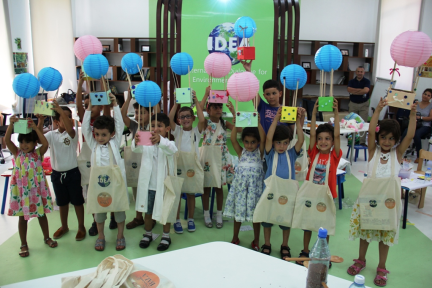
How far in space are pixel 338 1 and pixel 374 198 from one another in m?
7.55

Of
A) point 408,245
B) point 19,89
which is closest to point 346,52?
point 408,245

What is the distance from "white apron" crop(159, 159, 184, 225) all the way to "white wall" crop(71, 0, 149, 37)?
6.63 metres

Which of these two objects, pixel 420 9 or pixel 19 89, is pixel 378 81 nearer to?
pixel 420 9

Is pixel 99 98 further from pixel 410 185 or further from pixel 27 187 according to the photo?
pixel 410 185

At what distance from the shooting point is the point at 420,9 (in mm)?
6664

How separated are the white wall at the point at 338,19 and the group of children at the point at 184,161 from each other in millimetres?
6499

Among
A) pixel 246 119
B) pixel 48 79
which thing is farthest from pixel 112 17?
pixel 246 119

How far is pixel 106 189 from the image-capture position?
8.67 feet

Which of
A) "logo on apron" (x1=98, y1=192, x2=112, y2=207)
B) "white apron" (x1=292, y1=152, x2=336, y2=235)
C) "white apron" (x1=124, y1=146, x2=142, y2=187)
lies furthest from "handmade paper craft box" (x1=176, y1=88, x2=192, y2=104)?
"white apron" (x1=292, y1=152, x2=336, y2=235)

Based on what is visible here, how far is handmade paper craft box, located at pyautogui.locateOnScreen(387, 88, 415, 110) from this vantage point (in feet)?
7.11

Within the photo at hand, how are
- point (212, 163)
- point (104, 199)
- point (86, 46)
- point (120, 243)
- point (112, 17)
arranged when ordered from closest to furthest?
point (104, 199), point (86, 46), point (120, 243), point (212, 163), point (112, 17)

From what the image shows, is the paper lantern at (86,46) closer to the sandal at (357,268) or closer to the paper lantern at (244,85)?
the paper lantern at (244,85)

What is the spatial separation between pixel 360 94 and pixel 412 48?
15.9 ft

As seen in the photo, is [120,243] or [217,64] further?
[120,243]
